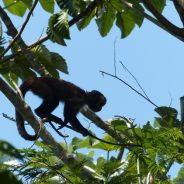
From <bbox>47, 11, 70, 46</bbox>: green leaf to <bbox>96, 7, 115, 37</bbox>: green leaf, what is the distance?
0.93 m

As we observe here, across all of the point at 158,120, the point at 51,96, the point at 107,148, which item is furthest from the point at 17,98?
the point at 51,96

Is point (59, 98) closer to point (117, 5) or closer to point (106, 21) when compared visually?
point (106, 21)

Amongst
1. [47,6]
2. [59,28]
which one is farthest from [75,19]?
[47,6]

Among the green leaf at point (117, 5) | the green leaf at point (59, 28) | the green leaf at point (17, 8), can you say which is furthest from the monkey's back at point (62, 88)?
the green leaf at point (59, 28)

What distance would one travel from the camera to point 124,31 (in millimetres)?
4504

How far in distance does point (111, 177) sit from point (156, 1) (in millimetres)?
2271

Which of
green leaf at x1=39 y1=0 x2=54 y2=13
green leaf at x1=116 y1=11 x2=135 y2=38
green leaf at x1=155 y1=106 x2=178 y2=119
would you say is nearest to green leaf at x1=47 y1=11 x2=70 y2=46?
green leaf at x1=39 y1=0 x2=54 y2=13

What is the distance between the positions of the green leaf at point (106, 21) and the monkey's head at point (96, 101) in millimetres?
2273

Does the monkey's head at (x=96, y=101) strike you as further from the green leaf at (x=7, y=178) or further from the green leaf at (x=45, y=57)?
the green leaf at (x=7, y=178)

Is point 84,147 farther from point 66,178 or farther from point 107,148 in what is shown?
point 66,178

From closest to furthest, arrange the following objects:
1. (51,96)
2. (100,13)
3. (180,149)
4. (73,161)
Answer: (180,149), (73,161), (100,13), (51,96)

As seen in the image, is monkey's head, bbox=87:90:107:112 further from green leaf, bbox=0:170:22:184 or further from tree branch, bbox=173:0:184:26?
green leaf, bbox=0:170:22:184

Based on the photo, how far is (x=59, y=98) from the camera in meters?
6.37

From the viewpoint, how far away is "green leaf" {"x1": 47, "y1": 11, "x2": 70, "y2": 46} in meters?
3.47
